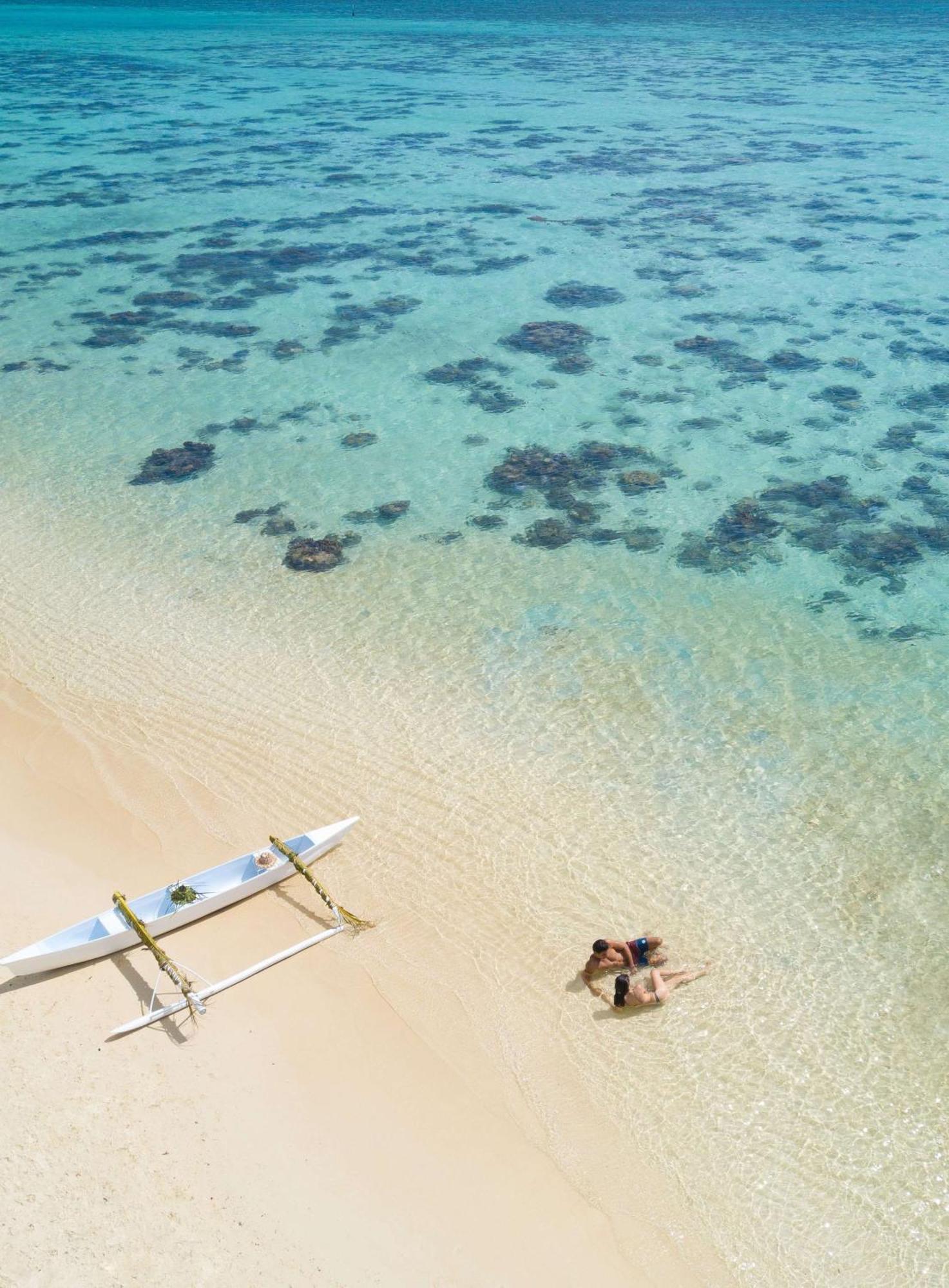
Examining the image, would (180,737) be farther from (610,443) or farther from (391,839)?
(610,443)

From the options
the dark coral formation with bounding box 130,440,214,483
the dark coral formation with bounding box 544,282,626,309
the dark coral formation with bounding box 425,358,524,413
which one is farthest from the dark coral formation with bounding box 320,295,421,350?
the dark coral formation with bounding box 130,440,214,483

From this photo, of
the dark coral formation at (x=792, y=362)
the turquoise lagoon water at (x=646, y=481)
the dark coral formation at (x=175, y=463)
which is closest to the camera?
the turquoise lagoon water at (x=646, y=481)

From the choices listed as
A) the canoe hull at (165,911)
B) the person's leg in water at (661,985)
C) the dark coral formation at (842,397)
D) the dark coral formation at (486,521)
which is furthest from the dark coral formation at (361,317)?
the person's leg in water at (661,985)

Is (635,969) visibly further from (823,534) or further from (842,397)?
(842,397)

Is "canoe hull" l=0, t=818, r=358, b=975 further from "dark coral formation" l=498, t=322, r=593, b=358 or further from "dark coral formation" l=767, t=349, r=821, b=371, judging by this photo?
"dark coral formation" l=767, t=349, r=821, b=371

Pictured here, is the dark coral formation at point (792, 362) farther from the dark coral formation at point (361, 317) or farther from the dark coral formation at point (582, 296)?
the dark coral formation at point (361, 317)

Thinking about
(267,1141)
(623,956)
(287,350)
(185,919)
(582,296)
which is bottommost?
(267,1141)

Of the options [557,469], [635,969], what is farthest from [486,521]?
[635,969]
